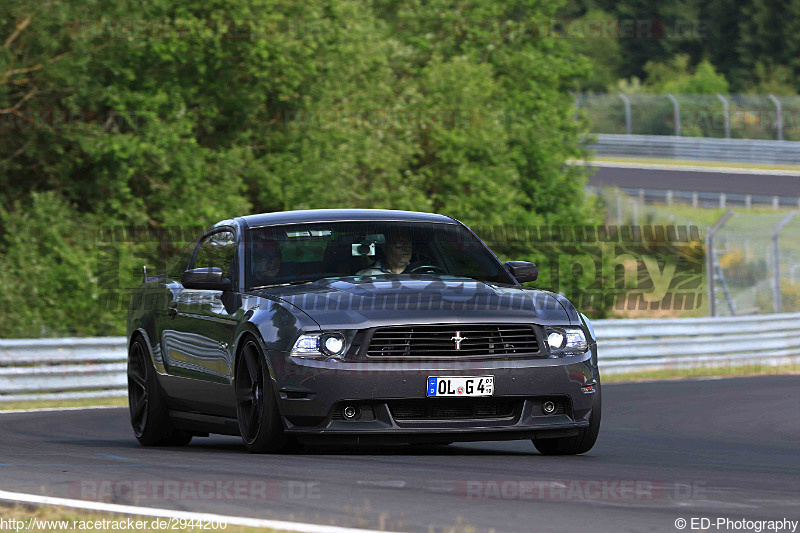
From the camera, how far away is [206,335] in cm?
963

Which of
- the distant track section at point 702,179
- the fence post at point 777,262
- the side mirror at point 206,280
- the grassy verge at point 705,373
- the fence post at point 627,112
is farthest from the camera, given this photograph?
the fence post at point 627,112

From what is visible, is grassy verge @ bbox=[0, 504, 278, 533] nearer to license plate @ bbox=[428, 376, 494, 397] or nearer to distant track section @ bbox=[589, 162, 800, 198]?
license plate @ bbox=[428, 376, 494, 397]

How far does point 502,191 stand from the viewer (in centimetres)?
3534

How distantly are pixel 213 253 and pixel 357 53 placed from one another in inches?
850

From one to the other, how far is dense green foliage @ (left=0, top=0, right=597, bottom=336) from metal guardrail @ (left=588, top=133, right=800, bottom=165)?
62.2ft

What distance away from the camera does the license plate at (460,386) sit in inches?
327

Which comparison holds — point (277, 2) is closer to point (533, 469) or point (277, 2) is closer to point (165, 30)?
point (165, 30)

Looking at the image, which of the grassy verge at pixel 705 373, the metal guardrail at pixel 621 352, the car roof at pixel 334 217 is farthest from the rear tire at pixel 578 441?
the grassy verge at pixel 705 373

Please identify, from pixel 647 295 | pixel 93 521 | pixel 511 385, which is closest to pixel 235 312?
pixel 511 385

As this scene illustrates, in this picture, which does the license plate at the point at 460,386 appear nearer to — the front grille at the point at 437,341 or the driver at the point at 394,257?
the front grille at the point at 437,341

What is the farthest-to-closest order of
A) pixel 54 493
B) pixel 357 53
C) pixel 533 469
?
1. pixel 357 53
2. pixel 533 469
3. pixel 54 493

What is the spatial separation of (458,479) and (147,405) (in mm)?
3914

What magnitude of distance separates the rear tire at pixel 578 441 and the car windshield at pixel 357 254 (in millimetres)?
A: 1146

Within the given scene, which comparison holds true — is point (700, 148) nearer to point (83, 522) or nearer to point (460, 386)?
point (460, 386)
